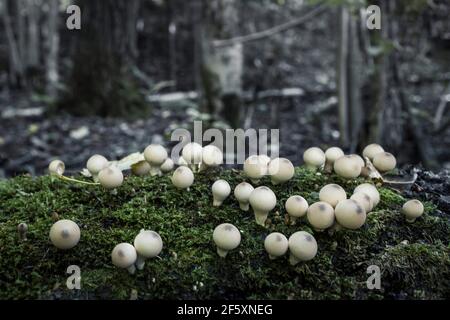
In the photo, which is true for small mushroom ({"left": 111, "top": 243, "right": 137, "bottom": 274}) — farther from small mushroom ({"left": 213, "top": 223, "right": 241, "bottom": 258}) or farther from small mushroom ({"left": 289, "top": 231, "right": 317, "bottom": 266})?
small mushroom ({"left": 289, "top": 231, "right": 317, "bottom": 266})

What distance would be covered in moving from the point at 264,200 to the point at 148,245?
0.61 meters

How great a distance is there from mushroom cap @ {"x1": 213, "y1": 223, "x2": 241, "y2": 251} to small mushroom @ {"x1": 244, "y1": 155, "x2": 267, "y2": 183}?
1.70 ft

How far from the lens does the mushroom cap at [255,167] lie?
96.5 inches

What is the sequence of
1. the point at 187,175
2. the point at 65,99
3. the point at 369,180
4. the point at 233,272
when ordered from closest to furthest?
the point at 233,272, the point at 187,175, the point at 369,180, the point at 65,99

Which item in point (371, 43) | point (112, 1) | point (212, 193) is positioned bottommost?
point (212, 193)

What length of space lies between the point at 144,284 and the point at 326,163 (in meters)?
1.36

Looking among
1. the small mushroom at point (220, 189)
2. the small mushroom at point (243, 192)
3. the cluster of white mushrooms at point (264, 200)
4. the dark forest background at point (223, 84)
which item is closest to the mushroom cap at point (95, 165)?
the cluster of white mushrooms at point (264, 200)

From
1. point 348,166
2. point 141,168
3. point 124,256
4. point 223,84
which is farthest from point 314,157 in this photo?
point 223,84

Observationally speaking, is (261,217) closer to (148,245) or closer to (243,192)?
(243,192)

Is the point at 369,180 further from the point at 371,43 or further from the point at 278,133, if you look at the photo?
the point at 278,133

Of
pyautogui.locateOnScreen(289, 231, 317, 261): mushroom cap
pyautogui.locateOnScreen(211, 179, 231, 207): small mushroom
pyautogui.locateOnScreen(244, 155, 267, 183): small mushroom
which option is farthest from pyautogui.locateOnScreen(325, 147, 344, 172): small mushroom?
pyautogui.locateOnScreen(289, 231, 317, 261): mushroom cap

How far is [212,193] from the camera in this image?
248 centimetres

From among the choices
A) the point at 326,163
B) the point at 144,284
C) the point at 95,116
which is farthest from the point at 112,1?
the point at 144,284
